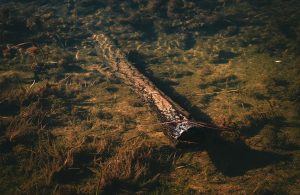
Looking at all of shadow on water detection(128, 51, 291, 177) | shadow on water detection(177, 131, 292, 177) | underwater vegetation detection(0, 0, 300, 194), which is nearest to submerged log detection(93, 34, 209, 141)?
shadow on water detection(128, 51, 291, 177)

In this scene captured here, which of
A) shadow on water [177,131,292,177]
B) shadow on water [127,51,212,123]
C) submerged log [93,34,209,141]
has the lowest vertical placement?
shadow on water [177,131,292,177]

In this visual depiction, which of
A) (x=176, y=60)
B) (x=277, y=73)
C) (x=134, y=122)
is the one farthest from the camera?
(x=176, y=60)

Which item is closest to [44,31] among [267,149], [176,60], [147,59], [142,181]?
[147,59]

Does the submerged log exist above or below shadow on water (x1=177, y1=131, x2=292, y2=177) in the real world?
above

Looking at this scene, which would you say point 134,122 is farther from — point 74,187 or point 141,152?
point 74,187

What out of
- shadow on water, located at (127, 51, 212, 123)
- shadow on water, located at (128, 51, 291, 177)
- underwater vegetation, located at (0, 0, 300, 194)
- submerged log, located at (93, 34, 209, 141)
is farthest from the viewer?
shadow on water, located at (127, 51, 212, 123)

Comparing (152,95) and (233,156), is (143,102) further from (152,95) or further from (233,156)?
(233,156)

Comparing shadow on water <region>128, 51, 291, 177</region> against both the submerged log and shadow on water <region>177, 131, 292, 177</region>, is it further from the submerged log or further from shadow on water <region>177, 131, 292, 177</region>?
the submerged log

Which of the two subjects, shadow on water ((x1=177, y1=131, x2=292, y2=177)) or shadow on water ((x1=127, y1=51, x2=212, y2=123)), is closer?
shadow on water ((x1=177, y1=131, x2=292, y2=177))

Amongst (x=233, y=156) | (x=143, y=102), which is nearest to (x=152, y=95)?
(x=143, y=102)
